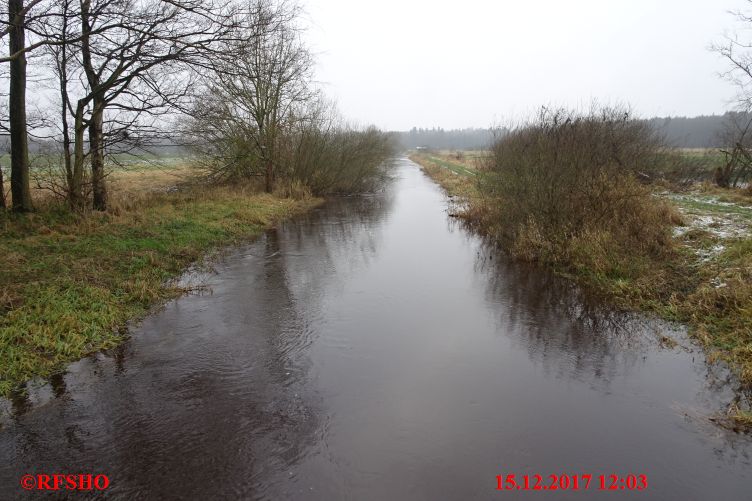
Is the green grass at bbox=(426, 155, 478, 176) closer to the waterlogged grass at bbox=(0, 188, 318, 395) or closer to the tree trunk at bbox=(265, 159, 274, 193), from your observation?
the tree trunk at bbox=(265, 159, 274, 193)

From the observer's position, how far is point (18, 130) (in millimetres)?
9742

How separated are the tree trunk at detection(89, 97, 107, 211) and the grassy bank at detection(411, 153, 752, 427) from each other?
11.5 meters

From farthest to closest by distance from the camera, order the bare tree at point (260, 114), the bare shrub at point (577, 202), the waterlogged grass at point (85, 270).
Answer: the bare tree at point (260, 114) → the bare shrub at point (577, 202) → the waterlogged grass at point (85, 270)

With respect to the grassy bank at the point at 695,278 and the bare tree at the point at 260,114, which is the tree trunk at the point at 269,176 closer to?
the bare tree at the point at 260,114

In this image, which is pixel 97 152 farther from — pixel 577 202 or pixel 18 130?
pixel 577 202

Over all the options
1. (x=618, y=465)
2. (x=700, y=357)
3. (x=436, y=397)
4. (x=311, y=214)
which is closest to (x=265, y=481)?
(x=436, y=397)

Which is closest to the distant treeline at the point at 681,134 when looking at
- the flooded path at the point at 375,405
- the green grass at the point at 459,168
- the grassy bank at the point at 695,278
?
the green grass at the point at 459,168

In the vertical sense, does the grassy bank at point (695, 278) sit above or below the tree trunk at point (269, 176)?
below

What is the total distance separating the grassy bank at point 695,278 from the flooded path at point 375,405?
495mm

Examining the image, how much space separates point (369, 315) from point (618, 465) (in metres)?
4.33

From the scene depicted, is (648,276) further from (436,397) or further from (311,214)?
(311,214)

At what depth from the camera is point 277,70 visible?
19.6 meters

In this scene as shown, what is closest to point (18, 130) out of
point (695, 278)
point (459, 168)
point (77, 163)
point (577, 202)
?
point (77, 163)

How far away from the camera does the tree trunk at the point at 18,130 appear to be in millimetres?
9523
